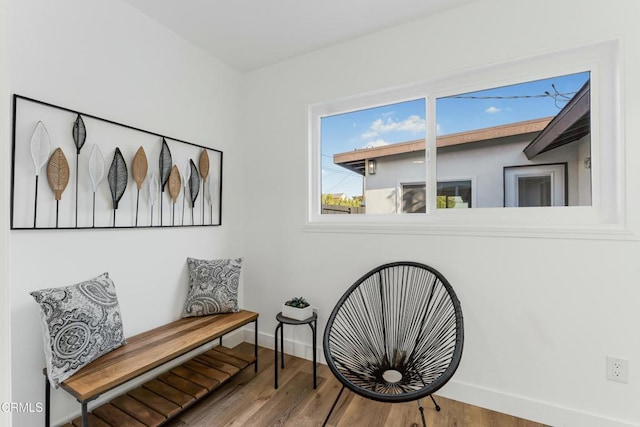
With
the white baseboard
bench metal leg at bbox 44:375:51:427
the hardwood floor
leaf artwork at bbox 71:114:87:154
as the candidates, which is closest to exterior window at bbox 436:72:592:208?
the white baseboard

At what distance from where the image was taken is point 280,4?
1907 millimetres

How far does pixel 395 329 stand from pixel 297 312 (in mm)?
687

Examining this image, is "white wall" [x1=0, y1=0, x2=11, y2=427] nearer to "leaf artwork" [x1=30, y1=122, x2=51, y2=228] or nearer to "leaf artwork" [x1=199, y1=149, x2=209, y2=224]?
"leaf artwork" [x1=30, y1=122, x2=51, y2=228]

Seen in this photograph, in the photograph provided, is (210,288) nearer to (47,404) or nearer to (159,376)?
(159,376)

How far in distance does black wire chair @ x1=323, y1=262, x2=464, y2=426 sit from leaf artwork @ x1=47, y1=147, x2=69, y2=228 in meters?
1.61

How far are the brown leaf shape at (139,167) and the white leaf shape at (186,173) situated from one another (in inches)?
12.0

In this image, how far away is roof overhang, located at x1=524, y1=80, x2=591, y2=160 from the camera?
1685mm

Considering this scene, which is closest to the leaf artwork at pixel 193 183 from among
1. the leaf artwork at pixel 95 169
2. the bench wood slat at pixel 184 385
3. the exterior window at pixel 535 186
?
the leaf artwork at pixel 95 169

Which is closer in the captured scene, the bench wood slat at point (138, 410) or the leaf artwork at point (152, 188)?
the bench wood slat at point (138, 410)

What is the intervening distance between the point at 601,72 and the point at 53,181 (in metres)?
2.96

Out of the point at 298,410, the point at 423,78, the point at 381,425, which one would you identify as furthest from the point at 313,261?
the point at 423,78

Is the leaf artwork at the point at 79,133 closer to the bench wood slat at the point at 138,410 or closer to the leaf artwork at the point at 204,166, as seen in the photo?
the leaf artwork at the point at 204,166

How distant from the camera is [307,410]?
179 cm

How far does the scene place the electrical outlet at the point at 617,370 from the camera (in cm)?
152
